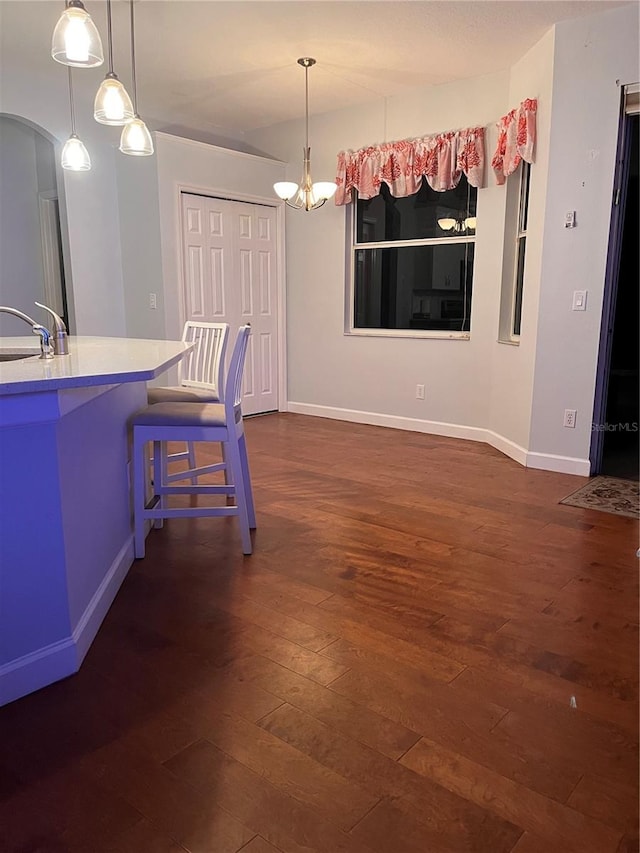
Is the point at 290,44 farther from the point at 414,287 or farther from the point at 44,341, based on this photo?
the point at 44,341

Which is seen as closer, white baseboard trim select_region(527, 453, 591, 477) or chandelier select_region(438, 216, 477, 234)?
white baseboard trim select_region(527, 453, 591, 477)

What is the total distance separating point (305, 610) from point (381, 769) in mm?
771

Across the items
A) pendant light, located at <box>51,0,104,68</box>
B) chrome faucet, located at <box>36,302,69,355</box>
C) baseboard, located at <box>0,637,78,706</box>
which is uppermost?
pendant light, located at <box>51,0,104,68</box>

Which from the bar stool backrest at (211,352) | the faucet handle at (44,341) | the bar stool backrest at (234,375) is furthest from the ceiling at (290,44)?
the faucet handle at (44,341)

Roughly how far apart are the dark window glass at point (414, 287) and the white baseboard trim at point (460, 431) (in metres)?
0.79

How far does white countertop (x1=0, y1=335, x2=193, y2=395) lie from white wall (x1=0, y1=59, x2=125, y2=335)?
2.62 meters

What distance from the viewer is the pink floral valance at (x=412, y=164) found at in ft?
14.5

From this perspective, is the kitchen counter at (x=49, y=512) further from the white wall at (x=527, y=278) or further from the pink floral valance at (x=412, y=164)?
the pink floral valance at (x=412, y=164)

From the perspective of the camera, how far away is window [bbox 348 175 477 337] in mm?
4754

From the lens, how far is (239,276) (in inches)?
217

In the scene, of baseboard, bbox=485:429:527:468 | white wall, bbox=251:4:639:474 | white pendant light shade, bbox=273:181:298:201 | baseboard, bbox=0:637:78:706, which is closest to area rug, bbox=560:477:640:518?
white wall, bbox=251:4:639:474

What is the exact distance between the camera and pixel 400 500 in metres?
3.36

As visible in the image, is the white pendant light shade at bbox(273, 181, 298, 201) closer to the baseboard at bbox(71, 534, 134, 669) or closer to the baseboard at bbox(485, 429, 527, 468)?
the baseboard at bbox(485, 429, 527, 468)

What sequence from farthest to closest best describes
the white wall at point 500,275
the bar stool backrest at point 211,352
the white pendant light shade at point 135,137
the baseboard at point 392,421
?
the baseboard at point 392,421
the white wall at point 500,275
the bar stool backrest at point 211,352
the white pendant light shade at point 135,137
